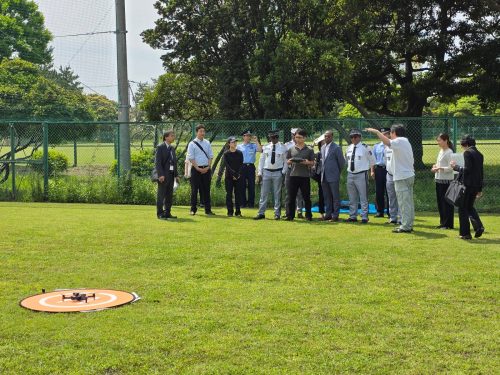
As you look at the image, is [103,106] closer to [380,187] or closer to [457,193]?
[380,187]

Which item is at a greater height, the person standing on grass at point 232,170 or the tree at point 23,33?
the tree at point 23,33

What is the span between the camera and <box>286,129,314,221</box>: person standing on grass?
44.9 ft

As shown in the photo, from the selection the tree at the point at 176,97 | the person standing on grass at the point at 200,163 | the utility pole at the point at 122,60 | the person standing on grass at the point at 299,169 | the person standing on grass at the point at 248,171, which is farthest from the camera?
the tree at the point at 176,97

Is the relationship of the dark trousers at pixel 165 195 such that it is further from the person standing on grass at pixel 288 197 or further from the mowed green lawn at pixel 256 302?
the person standing on grass at pixel 288 197

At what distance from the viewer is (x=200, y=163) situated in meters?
A: 14.7

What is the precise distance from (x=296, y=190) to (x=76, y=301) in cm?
797

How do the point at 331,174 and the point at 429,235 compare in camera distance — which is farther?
the point at 331,174

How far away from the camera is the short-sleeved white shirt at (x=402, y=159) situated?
11672mm

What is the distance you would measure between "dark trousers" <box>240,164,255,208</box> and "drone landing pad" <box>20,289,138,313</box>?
1013cm

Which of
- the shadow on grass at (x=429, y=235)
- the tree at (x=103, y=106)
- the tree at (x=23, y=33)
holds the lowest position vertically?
the shadow on grass at (x=429, y=235)

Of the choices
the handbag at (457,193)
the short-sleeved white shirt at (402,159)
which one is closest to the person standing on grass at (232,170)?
the short-sleeved white shirt at (402,159)

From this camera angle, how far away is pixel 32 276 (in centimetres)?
788

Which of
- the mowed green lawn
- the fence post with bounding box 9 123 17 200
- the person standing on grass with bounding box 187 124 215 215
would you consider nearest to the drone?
the mowed green lawn

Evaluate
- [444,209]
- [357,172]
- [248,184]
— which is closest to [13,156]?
[248,184]
